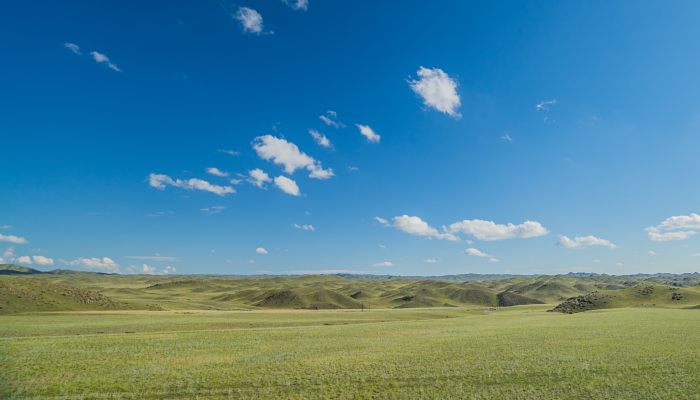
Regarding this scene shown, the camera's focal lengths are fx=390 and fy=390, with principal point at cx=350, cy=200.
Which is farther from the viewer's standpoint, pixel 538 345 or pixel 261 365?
pixel 538 345

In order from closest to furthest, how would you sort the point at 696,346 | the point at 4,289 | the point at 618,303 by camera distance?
1. the point at 696,346
2. the point at 4,289
3. the point at 618,303

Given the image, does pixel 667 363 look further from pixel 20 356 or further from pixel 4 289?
pixel 4 289

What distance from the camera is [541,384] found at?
28000mm

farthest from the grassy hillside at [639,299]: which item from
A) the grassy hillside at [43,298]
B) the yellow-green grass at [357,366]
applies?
the grassy hillside at [43,298]

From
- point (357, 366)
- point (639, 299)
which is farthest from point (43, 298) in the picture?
point (639, 299)

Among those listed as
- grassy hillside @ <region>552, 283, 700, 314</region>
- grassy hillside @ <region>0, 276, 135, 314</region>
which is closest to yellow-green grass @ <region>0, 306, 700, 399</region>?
grassy hillside @ <region>0, 276, 135, 314</region>

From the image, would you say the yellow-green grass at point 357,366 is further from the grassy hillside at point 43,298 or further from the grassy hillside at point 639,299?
the grassy hillside at point 639,299

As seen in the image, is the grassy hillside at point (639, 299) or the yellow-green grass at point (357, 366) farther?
the grassy hillside at point (639, 299)

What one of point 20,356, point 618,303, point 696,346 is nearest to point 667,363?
point 696,346

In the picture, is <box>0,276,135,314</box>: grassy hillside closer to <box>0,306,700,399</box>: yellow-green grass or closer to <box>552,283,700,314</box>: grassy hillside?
<box>0,306,700,399</box>: yellow-green grass

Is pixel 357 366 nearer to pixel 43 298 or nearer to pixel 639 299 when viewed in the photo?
pixel 43 298

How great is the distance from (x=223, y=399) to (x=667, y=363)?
35.1 metres

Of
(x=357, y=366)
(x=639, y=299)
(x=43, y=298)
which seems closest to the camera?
(x=357, y=366)

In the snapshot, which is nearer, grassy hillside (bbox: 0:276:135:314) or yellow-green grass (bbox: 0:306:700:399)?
yellow-green grass (bbox: 0:306:700:399)
